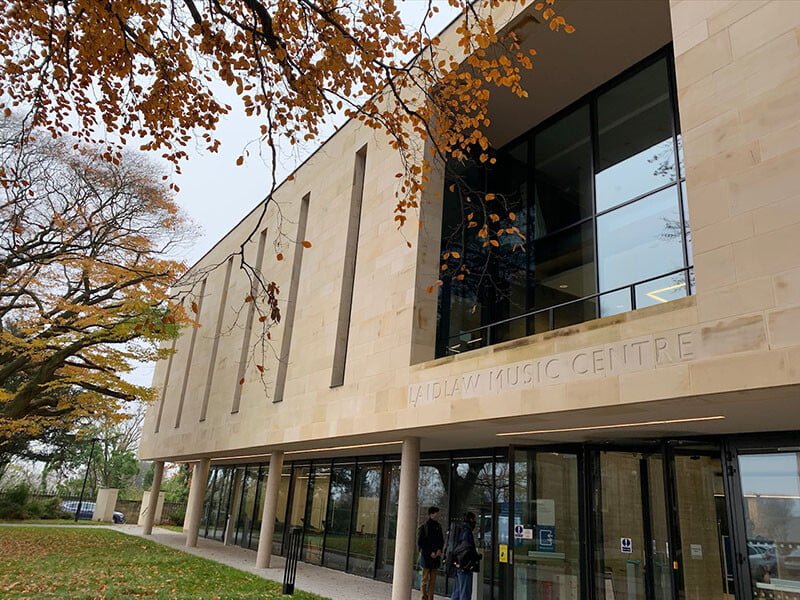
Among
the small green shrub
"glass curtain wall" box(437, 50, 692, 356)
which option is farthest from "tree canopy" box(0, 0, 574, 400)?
the small green shrub

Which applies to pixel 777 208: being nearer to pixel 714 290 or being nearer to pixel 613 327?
pixel 714 290

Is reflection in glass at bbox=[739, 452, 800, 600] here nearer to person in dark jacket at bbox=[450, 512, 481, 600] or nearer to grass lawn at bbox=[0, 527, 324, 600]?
person in dark jacket at bbox=[450, 512, 481, 600]

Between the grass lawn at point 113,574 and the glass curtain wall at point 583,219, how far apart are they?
6973 millimetres

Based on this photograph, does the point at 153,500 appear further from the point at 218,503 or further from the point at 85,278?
the point at 85,278

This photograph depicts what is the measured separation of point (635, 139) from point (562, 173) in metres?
1.83

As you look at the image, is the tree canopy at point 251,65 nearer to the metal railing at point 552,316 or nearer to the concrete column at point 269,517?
the metal railing at point 552,316

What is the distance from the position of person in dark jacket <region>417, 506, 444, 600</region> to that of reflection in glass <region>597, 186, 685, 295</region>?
5.58m

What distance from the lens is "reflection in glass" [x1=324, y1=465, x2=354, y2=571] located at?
644 inches

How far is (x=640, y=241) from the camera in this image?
9391mm

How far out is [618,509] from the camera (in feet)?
29.5

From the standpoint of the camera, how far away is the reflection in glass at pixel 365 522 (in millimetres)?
15148

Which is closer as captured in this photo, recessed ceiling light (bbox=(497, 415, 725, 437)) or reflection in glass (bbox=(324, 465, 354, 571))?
recessed ceiling light (bbox=(497, 415, 725, 437))

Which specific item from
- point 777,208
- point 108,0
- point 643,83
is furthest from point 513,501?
point 108,0

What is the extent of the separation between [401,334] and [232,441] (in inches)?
364
